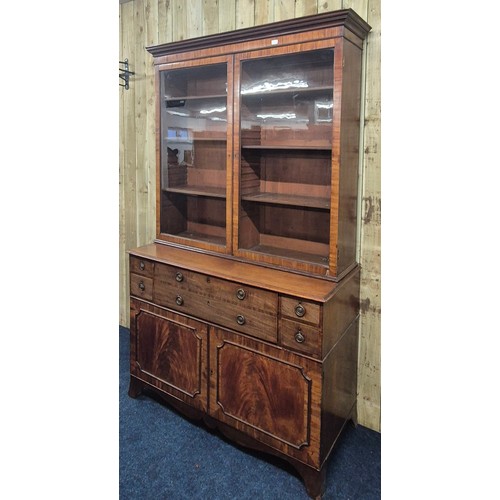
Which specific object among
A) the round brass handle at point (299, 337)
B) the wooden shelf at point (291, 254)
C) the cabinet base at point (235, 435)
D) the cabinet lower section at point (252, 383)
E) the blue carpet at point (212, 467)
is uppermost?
the wooden shelf at point (291, 254)

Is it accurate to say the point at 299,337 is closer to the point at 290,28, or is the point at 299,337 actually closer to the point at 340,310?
the point at 340,310

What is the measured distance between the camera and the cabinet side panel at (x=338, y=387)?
192cm

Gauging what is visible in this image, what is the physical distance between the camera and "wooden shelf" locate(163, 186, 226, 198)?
245 centimetres

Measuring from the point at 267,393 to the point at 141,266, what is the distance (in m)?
1.01

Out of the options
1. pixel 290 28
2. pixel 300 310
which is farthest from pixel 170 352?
pixel 290 28

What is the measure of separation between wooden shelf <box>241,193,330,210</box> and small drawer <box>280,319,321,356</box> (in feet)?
1.93

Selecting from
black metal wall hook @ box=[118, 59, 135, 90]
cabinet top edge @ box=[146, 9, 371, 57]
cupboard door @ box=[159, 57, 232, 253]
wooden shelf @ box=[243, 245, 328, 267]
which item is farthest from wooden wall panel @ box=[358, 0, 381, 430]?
black metal wall hook @ box=[118, 59, 135, 90]

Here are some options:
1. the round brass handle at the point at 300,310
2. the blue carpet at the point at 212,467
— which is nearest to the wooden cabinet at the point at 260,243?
the round brass handle at the point at 300,310

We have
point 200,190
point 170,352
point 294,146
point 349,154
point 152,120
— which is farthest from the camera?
point 152,120

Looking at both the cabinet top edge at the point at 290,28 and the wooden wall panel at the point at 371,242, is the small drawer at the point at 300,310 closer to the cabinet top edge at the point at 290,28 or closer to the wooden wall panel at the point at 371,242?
the wooden wall panel at the point at 371,242

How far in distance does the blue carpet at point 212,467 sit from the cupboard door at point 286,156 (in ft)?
3.19

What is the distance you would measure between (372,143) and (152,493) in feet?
6.26

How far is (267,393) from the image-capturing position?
2.02 metres
